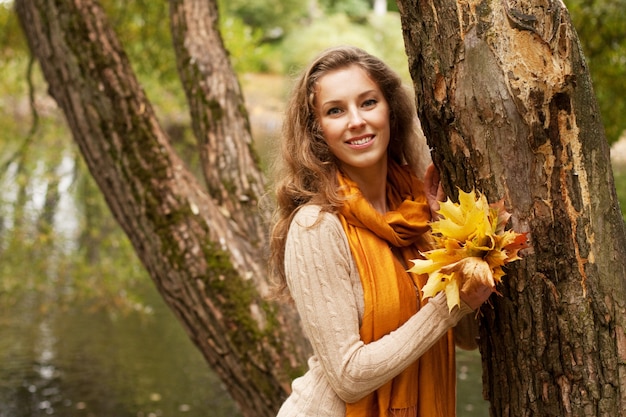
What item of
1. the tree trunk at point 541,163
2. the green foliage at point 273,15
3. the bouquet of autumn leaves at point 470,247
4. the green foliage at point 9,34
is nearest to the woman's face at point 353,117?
the tree trunk at point 541,163

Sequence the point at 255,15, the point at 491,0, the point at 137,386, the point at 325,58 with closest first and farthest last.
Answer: the point at 491,0
the point at 325,58
the point at 137,386
the point at 255,15

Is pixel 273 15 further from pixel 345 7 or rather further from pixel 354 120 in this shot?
pixel 354 120

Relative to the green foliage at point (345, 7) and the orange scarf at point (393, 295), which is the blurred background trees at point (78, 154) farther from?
the green foliage at point (345, 7)

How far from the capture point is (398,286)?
2150 millimetres

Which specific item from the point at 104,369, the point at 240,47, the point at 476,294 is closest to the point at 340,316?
the point at 476,294

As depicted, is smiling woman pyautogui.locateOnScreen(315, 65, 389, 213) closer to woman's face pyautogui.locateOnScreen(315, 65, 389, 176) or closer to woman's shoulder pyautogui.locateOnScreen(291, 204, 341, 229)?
woman's face pyautogui.locateOnScreen(315, 65, 389, 176)

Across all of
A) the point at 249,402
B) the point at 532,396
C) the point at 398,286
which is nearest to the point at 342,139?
the point at 398,286

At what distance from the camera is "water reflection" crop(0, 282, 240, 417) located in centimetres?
914

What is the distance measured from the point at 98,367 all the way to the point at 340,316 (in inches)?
340

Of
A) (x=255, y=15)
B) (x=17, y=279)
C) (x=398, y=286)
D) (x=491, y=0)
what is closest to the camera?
(x=491, y=0)

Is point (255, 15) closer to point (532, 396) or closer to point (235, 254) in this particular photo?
point (235, 254)

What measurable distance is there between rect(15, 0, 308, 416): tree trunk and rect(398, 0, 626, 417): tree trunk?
1797 millimetres

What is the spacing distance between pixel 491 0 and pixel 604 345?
81 cm

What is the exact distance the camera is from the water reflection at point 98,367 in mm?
9141
